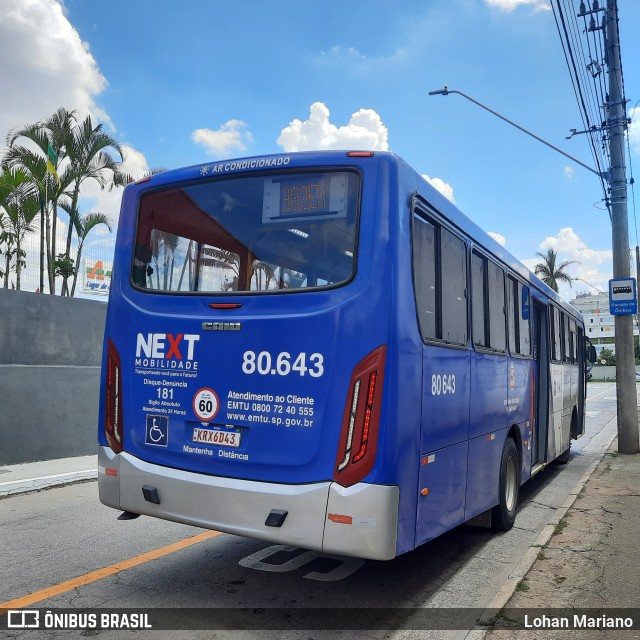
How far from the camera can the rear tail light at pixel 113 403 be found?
4.78m

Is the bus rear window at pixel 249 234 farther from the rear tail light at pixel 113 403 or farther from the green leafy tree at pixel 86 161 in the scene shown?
the green leafy tree at pixel 86 161

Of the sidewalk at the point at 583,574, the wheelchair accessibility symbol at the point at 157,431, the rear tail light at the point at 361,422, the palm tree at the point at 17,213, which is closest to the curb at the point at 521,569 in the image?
the sidewalk at the point at 583,574

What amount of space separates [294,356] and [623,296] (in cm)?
1131

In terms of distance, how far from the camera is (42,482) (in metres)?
8.72

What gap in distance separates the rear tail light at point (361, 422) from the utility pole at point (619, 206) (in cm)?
1099

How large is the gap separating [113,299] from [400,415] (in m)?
2.52

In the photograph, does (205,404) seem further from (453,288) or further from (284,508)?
(453,288)

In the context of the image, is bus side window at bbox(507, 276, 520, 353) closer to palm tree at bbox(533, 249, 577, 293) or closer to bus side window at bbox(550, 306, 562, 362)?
bus side window at bbox(550, 306, 562, 362)

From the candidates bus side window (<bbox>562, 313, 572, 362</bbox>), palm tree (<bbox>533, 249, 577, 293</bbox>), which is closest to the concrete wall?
bus side window (<bbox>562, 313, 572, 362</bbox>)

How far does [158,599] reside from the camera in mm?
4480

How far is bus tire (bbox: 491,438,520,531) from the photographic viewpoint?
671cm

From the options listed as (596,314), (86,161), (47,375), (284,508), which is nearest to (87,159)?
(86,161)

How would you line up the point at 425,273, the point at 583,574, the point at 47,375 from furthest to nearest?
the point at 47,375 → the point at 583,574 → the point at 425,273

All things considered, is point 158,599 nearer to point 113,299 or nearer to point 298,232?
point 113,299
